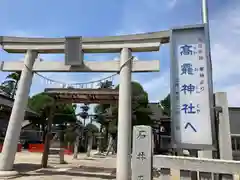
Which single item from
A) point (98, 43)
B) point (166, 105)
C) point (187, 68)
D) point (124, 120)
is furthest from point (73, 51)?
point (166, 105)

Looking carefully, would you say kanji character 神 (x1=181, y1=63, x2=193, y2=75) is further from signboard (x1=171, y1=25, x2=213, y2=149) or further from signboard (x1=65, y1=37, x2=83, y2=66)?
signboard (x1=65, y1=37, x2=83, y2=66)

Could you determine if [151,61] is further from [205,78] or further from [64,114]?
[64,114]

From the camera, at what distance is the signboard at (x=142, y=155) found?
126 inches

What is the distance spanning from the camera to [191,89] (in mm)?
4902

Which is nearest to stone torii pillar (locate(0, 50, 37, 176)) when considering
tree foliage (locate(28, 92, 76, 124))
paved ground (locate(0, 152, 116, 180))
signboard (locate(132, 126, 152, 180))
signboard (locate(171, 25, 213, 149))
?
paved ground (locate(0, 152, 116, 180))

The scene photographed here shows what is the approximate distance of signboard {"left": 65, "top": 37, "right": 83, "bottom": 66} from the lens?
9.05 meters

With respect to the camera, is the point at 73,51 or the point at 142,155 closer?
the point at 142,155

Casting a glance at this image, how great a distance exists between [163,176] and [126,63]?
5.96 m

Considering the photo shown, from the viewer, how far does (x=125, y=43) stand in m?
8.95

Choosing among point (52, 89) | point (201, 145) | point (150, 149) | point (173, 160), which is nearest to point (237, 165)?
point (173, 160)

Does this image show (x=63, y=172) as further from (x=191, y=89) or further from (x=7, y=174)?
(x=191, y=89)

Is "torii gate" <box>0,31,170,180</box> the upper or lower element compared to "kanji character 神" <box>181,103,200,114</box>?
upper

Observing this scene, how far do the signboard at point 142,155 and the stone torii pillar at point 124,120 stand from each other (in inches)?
188

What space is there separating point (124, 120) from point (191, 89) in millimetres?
3666
